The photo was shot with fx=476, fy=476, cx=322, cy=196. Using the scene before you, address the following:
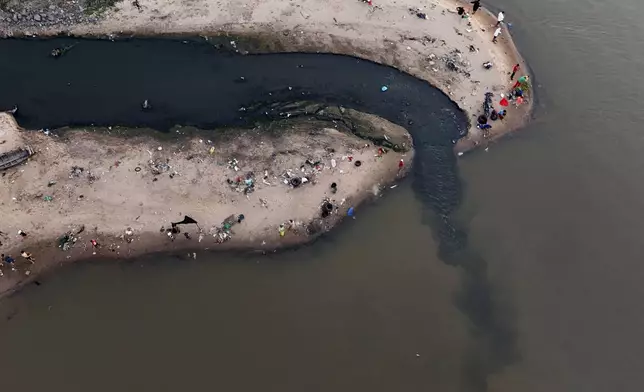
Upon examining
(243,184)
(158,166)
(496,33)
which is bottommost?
(243,184)

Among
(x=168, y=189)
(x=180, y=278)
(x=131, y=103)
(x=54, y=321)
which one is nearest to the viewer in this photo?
(x=54, y=321)

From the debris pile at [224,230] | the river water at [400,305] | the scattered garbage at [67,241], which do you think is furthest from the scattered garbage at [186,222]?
the scattered garbage at [67,241]

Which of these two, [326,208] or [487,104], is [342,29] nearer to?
[487,104]

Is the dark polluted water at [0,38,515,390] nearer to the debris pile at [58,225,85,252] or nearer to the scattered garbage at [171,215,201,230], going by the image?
the scattered garbage at [171,215,201,230]

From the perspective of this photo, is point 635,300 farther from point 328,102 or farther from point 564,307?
point 328,102

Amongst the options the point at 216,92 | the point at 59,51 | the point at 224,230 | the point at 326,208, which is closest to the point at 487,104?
the point at 326,208

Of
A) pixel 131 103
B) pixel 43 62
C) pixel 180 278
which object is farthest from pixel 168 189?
pixel 43 62

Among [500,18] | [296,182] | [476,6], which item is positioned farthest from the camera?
[476,6]
